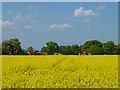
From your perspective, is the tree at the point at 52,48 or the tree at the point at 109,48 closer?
the tree at the point at 52,48

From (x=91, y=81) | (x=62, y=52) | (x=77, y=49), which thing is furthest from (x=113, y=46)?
(x=91, y=81)

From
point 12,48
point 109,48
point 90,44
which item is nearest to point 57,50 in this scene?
point 109,48

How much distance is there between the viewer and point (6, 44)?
40.0 metres

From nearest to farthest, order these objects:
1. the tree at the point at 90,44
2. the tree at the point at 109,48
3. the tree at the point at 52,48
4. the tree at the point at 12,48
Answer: the tree at the point at 12,48, the tree at the point at 52,48, the tree at the point at 109,48, the tree at the point at 90,44

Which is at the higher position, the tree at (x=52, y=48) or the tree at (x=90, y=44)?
the tree at (x=90, y=44)

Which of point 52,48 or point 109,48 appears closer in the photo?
point 52,48

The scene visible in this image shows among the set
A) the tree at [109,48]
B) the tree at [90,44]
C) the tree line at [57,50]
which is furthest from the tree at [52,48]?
the tree at [90,44]

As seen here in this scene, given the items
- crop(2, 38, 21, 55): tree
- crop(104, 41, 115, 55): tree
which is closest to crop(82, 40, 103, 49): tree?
crop(104, 41, 115, 55): tree

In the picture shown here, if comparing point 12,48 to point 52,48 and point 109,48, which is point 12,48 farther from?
point 109,48

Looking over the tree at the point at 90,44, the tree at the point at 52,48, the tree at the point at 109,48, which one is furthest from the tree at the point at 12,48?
the tree at the point at 90,44

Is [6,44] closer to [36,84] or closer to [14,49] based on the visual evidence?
[14,49]

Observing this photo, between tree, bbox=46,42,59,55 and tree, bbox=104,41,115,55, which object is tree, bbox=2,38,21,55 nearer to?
tree, bbox=46,42,59,55

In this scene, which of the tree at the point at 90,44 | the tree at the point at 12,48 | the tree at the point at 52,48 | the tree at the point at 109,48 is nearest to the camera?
the tree at the point at 12,48

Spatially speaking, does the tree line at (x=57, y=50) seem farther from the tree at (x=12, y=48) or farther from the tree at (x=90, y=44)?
the tree at (x=90, y=44)
